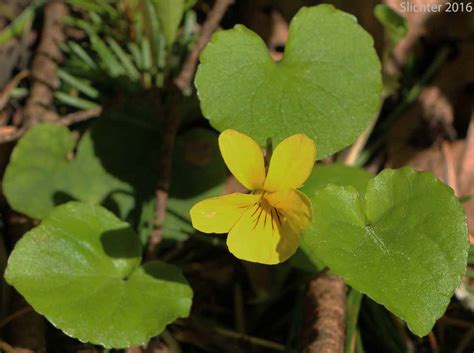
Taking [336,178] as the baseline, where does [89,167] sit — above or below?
below

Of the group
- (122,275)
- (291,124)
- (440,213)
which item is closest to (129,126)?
(122,275)

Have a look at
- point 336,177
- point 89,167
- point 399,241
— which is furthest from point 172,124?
point 399,241

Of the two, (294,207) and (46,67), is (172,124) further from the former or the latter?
(294,207)

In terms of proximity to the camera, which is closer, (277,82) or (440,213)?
(440,213)

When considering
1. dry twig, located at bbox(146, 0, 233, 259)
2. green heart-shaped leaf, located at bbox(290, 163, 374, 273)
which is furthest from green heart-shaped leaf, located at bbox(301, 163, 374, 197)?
dry twig, located at bbox(146, 0, 233, 259)

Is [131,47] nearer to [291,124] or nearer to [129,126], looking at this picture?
[129,126]

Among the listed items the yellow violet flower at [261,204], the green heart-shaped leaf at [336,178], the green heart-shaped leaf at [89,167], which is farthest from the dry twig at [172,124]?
the yellow violet flower at [261,204]

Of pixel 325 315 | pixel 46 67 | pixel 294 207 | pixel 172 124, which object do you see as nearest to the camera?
pixel 294 207
